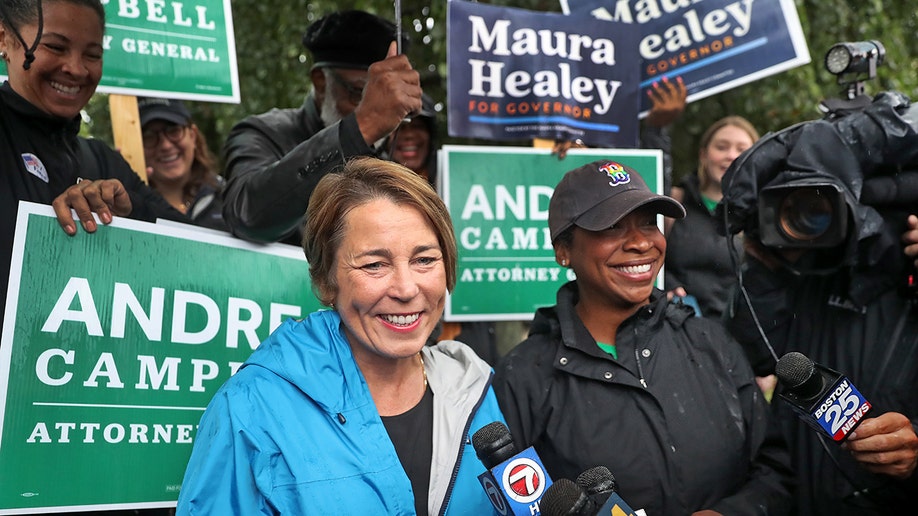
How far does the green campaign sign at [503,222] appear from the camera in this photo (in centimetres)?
464

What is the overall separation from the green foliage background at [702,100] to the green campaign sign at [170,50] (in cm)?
386

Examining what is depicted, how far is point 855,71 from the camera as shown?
3297 millimetres

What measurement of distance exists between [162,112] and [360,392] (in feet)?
12.0

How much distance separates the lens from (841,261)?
3.07 m

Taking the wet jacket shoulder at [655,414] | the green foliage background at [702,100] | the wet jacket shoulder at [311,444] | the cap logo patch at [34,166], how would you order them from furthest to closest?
the green foliage background at [702,100] < the cap logo patch at [34,166] < the wet jacket shoulder at [655,414] < the wet jacket shoulder at [311,444]

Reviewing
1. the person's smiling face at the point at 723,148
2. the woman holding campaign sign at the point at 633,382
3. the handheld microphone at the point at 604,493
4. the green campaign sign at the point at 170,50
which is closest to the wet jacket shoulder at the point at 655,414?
the woman holding campaign sign at the point at 633,382

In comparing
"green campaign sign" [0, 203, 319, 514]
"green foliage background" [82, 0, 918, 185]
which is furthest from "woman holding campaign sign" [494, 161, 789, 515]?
"green foliage background" [82, 0, 918, 185]

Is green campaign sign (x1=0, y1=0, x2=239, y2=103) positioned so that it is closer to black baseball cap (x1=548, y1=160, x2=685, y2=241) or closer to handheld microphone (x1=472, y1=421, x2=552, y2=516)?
black baseball cap (x1=548, y1=160, x2=685, y2=241)

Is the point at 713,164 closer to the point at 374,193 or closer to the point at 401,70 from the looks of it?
the point at 401,70

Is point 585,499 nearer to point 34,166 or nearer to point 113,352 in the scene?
point 113,352

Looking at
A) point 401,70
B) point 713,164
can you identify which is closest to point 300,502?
point 401,70

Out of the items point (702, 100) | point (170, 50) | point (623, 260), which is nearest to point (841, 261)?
point (623, 260)

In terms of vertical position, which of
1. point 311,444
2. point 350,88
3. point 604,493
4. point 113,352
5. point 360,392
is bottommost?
point 604,493

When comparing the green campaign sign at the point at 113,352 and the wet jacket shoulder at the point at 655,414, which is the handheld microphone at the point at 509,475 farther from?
the green campaign sign at the point at 113,352
